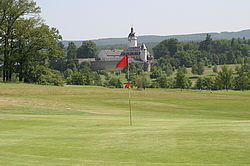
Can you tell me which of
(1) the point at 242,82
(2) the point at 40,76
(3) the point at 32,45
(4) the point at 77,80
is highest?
(3) the point at 32,45

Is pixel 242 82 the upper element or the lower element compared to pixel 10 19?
lower

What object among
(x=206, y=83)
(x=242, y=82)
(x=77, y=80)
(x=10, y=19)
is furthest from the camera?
(x=77, y=80)

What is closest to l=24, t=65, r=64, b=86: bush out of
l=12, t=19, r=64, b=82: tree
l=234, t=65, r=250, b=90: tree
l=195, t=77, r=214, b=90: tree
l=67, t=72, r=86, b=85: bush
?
l=12, t=19, r=64, b=82: tree

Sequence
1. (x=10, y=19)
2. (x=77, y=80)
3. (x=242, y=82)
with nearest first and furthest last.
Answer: (x=10, y=19), (x=242, y=82), (x=77, y=80)

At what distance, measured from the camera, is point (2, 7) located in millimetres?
66875

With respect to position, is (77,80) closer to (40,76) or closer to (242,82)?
(242,82)

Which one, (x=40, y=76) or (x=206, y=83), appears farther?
(x=206, y=83)

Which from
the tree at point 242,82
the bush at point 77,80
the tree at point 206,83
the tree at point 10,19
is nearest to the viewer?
the tree at point 10,19

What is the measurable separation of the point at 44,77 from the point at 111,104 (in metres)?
32.4

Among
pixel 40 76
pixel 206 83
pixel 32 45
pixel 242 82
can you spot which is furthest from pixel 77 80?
pixel 32 45

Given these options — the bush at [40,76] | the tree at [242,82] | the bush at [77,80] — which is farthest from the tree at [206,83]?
the bush at [40,76]

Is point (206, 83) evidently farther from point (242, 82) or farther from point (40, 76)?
point (40, 76)

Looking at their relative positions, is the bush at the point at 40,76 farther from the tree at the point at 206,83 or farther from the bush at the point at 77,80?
the tree at the point at 206,83

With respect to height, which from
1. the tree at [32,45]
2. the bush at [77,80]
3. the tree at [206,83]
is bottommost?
the tree at [206,83]
